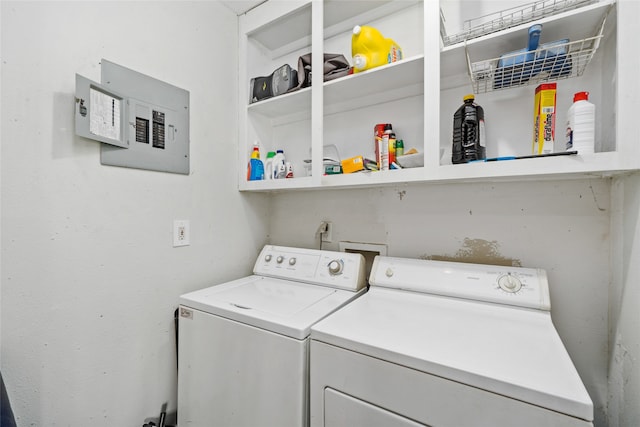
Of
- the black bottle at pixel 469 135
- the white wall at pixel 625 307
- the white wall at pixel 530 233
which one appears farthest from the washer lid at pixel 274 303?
the white wall at pixel 625 307

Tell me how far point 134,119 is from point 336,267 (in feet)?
3.85

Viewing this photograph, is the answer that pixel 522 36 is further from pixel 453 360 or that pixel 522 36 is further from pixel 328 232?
pixel 328 232

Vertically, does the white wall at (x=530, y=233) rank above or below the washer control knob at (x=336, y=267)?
above

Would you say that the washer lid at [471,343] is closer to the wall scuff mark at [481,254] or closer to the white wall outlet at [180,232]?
the wall scuff mark at [481,254]

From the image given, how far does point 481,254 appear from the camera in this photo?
4.26 feet

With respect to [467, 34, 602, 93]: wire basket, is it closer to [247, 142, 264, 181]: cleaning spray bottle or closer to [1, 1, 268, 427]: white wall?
[247, 142, 264, 181]: cleaning spray bottle

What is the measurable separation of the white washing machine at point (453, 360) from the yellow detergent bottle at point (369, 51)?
1022 mm

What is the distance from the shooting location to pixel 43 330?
1004 millimetres

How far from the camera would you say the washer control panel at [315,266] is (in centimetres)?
140

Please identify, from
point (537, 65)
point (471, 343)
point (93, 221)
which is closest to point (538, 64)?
point (537, 65)

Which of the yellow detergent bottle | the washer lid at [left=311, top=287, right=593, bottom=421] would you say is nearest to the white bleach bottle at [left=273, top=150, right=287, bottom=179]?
the yellow detergent bottle

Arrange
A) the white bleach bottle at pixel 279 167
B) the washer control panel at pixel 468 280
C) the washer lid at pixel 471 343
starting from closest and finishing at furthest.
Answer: the washer lid at pixel 471 343 < the washer control panel at pixel 468 280 < the white bleach bottle at pixel 279 167

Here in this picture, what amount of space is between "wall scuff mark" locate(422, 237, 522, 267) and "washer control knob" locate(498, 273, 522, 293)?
0.50 ft

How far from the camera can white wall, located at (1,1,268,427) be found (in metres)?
0.95
